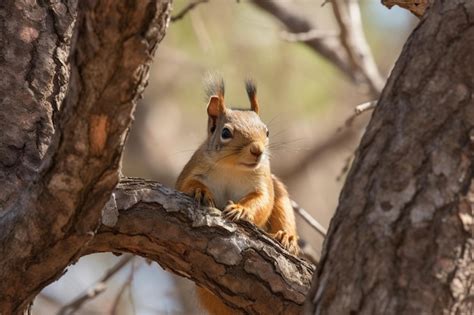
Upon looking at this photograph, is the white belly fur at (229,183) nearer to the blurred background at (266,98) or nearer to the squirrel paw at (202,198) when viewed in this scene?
the squirrel paw at (202,198)

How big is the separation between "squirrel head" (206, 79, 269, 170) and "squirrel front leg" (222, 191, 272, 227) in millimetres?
119

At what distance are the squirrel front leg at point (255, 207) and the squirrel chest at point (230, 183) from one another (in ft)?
0.24

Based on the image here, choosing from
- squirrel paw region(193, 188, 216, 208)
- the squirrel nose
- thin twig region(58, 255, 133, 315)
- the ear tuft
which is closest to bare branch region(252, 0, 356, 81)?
the ear tuft

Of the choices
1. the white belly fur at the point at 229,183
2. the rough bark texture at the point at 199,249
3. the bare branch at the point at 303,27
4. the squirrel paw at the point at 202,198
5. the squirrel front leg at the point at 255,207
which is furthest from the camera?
the bare branch at the point at 303,27

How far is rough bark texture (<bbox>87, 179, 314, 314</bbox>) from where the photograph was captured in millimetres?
2777

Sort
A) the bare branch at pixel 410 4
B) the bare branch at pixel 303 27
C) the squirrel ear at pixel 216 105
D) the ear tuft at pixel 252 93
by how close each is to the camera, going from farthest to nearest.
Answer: the bare branch at pixel 303 27 < the ear tuft at pixel 252 93 < the squirrel ear at pixel 216 105 < the bare branch at pixel 410 4

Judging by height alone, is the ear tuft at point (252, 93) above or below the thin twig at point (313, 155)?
below

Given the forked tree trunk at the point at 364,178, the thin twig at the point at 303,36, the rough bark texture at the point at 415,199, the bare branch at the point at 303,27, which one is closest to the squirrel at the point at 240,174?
the thin twig at the point at 303,36

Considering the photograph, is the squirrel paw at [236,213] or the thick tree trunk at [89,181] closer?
the thick tree trunk at [89,181]

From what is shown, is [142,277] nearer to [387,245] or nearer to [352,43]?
[352,43]

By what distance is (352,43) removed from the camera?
534cm

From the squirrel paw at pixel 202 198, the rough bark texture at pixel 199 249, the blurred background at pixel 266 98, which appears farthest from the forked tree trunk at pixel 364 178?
the blurred background at pixel 266 98

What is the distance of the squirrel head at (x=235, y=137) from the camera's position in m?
3.81

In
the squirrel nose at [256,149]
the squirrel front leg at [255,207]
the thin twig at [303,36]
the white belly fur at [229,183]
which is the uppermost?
the thin twig at [303,36]
